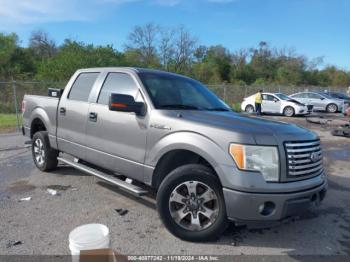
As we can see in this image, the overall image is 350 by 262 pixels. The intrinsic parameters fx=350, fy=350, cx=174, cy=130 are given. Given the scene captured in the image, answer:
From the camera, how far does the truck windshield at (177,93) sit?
462 centimetres

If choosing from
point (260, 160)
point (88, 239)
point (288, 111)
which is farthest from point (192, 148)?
point (288, 111)

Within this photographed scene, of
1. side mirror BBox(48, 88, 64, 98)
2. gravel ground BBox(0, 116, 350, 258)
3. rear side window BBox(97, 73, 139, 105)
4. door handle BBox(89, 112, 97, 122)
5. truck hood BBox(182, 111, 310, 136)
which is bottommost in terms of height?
gravel ground BBox(0, 116, 350, 258)

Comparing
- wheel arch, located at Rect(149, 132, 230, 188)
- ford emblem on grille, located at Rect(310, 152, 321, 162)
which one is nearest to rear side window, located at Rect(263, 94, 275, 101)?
ford emblem on grille, located at Rect(310, 152, 321, 162)

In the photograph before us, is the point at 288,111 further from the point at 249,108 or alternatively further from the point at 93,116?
the point at 93,116

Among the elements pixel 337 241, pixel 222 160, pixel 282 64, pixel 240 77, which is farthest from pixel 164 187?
pixel 282 64

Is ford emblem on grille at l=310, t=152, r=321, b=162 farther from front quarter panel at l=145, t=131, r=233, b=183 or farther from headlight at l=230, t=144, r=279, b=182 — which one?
front quarter panel at l=145, t=131, r=233, b=183

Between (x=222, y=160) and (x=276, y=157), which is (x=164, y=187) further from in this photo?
(x=276, y=157)

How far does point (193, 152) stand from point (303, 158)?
46.4 inches

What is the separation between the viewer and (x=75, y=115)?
557 cm

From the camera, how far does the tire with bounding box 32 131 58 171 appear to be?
6.44 metres

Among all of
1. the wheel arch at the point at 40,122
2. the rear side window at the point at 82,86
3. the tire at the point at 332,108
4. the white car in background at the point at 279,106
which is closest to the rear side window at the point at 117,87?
the rear side window at the point at 82,86

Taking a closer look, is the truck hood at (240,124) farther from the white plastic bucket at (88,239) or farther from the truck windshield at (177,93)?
the white plastic bucket at (88,239)

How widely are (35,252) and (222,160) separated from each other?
2.15 m

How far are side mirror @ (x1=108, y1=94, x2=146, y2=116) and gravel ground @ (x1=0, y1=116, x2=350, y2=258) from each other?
142 centimetres
